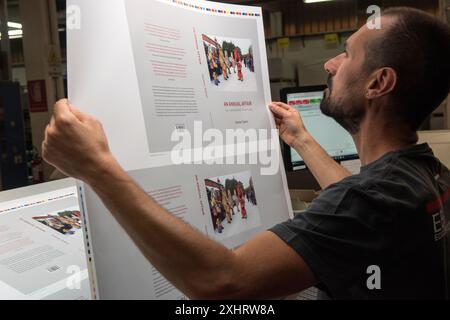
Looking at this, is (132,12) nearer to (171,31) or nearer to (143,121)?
(171,31)

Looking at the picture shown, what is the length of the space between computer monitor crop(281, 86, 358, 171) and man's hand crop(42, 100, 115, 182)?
140 centimetres

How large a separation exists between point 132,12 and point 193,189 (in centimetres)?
40

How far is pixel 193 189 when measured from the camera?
3.41 feet

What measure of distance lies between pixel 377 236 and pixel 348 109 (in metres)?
0.41

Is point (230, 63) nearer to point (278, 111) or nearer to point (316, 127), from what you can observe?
point (278, 111)

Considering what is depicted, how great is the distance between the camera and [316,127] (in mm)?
2219

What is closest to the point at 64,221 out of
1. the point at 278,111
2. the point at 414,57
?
the point at 278,111

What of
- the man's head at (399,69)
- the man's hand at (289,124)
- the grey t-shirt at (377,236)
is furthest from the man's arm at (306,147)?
the grey t-shirt at (377,236)

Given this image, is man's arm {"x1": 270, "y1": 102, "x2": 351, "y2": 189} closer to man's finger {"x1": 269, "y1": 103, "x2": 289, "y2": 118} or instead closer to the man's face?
man's finger {"x1": 269, "y1": 103, "x2": 289, "y2": 118}

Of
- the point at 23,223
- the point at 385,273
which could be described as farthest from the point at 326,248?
the point at 23,223

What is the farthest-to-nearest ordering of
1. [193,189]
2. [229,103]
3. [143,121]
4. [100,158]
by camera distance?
1. [229,103]
2. [193,189]
3. [143,121]
4. [100,158]

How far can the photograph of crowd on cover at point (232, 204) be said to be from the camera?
1.10m

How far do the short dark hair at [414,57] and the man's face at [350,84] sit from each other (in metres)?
0.04
